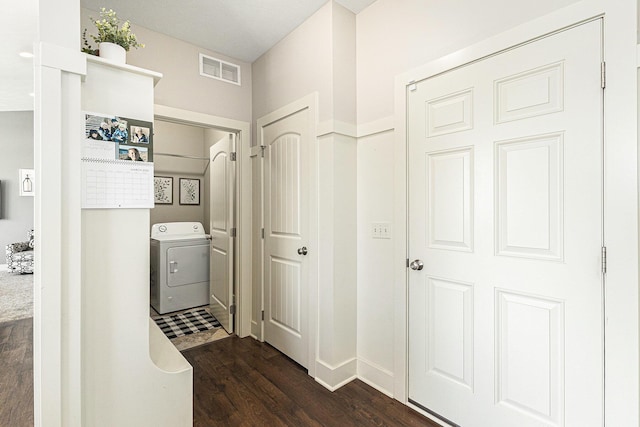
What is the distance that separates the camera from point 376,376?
2.08 meters

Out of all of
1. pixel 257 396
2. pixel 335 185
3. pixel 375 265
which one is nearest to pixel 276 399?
pixel 257 396

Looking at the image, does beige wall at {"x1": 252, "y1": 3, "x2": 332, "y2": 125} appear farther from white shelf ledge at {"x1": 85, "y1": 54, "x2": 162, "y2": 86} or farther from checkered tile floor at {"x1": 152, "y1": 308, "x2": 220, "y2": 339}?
checkered tile floor at {"x1": 152, "y1": 308, "x2": 220, "y2": 339}

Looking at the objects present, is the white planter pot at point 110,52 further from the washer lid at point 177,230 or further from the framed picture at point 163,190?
the framed picture at point 163,190

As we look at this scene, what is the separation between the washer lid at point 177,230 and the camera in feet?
12.7

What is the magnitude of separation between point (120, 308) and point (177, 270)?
2.55 metres

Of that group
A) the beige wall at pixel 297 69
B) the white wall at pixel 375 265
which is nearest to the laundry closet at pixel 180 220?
the beige wall at pixel 297 69

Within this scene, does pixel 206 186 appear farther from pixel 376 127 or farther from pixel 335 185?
pixel 376 127

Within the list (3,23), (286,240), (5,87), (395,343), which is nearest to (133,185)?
(286,240)

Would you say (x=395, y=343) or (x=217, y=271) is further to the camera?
(x=217, y=271)

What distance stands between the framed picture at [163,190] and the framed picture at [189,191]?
6.3 inches

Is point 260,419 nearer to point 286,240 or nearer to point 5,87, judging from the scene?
point 286,240

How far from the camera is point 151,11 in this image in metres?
2.16

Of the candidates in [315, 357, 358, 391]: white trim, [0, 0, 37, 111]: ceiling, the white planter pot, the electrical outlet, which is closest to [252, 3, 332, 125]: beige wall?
the electrical outlet

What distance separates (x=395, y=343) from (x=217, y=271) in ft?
6.97
